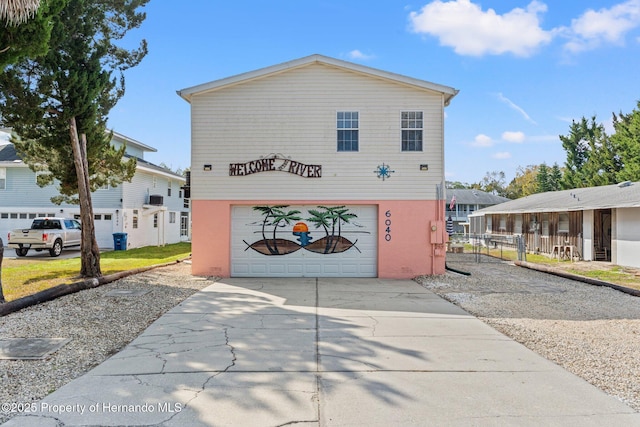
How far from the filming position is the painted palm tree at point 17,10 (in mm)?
6730

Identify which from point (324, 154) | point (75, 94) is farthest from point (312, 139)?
point (75, 94)

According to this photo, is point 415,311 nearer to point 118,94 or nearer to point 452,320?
point 452,320

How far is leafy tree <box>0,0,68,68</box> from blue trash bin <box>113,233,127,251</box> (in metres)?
16.1

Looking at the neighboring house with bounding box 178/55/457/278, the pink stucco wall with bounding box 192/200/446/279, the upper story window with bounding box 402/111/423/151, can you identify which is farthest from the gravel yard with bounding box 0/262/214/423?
the upper story window with bounding box 402/111/423/151

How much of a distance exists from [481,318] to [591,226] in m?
15.1

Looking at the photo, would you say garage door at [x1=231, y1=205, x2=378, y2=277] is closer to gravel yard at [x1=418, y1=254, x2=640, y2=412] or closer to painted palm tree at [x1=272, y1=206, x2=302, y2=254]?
painted palm tree at [x1=272, y1=206, x2=302, y2=254]

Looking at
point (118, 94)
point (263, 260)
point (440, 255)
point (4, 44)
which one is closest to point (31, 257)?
point (118, 94)

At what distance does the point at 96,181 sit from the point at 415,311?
12953 mm

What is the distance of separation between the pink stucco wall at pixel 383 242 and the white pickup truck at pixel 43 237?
916cm

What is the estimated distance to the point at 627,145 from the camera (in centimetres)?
3716

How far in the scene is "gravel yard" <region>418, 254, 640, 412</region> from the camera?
17.6ft

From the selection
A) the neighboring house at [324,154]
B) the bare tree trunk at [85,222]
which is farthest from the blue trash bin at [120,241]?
the neighboring house at [324,154]

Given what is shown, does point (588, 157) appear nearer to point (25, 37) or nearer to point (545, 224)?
point (545, 224)

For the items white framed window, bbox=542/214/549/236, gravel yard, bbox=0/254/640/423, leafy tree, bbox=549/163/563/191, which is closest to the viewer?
gravel yard, bbox=0/254/640/423
